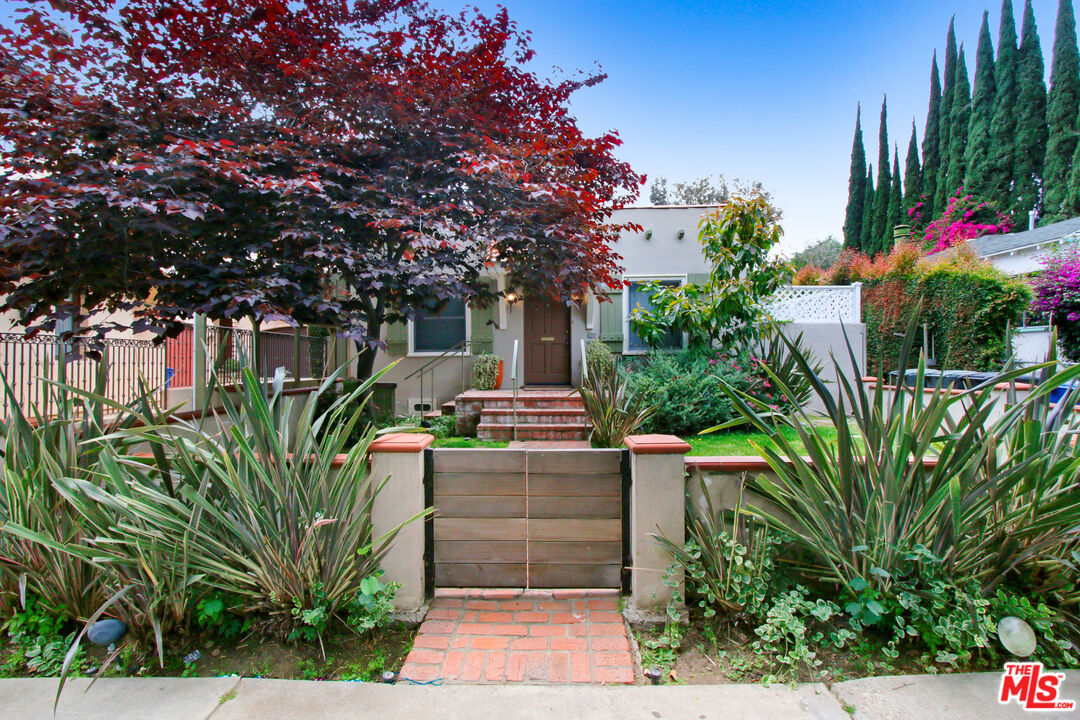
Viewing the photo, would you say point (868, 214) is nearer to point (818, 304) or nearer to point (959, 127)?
point (959, 127)

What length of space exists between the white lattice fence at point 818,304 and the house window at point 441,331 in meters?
5.46

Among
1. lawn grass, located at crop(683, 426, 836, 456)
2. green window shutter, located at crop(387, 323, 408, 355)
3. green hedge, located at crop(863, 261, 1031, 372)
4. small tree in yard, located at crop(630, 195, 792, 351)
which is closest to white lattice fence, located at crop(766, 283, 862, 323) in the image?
green hedge, located at crop(863, 261, 1031, 372)

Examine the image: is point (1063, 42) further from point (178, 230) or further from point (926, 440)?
point (178, 230)

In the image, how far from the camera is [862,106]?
24266 millimetres

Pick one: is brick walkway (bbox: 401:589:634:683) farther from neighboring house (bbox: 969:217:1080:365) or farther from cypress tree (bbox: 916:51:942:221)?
cypress tree (bbox: 916:51:942:221)

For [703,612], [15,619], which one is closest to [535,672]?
[703,612]

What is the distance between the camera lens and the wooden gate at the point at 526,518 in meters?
2.96

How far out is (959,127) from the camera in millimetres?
21000

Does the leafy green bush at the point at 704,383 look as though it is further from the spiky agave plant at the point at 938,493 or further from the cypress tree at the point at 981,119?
the cypress tree at the point at 981,119

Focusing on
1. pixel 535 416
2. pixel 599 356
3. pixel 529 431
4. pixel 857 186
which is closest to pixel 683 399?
pixel 599 356

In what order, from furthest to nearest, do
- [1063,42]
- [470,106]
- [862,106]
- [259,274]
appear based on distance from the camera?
[862,106]
[1063,42]
[470,106]
[259,274]

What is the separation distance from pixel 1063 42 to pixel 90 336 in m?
29.0

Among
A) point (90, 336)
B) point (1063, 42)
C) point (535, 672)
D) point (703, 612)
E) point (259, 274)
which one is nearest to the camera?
point (535, 672)

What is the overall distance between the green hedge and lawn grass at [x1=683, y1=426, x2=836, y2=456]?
14.4 feet
